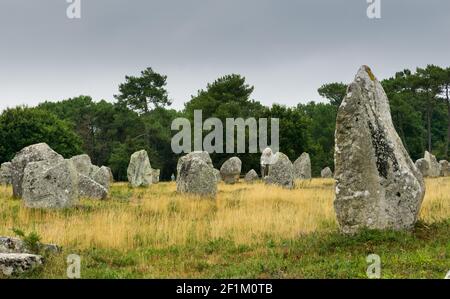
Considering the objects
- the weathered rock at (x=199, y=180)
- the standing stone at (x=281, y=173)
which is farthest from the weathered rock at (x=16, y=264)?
the standing stone at (x=281, y=173)

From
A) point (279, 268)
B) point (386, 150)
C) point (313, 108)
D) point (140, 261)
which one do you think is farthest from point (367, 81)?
point (313, 108)

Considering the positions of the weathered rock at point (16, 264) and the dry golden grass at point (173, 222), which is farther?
the dry golden grass at point (173, 222)

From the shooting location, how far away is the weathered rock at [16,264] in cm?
870

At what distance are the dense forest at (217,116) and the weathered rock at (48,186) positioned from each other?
37.4 metres

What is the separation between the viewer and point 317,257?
9.89m

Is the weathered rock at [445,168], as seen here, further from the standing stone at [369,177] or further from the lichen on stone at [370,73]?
the standing stone at [369,177]

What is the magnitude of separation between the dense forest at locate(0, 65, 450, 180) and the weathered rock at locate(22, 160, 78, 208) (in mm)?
37423

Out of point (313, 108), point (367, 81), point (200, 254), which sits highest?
point (313, 108)

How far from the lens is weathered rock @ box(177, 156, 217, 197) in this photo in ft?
74.3

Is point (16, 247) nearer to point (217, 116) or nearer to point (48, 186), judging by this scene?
point (48, 186)

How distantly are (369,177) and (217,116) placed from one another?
4875cm

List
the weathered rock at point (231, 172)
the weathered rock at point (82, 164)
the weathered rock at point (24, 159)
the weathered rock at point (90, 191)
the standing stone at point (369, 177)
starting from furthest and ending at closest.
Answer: the weathered rock at point (231, 172), the weathered rock at point (82, 164), the weathered rock at point (90, 191), the weathered rock at point (24, 159), the standing stone at point (369, 177)

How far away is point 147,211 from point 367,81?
8477mm
